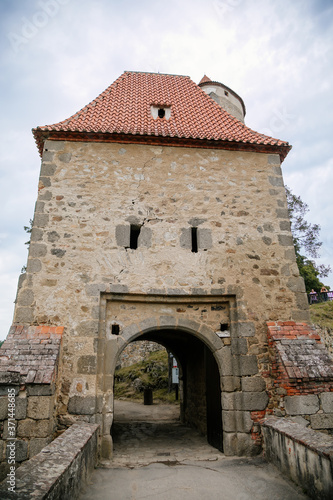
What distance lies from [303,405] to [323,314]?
515 inches

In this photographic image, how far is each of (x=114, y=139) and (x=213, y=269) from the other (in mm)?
3446

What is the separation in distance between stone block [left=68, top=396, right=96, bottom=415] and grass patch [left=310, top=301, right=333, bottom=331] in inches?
519

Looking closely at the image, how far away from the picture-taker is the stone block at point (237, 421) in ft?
18.9

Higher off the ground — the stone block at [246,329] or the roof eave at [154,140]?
the roof eave at [154,140]

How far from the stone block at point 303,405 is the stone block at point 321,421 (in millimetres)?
88

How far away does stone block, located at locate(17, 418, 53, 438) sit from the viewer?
4.75m

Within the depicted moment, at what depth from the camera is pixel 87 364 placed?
18.9ft

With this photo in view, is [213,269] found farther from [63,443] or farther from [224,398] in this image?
[63,443]

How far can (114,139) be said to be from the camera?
726cm

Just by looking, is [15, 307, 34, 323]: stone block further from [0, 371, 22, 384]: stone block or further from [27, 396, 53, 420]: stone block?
[27, 396, 53, 420]: stone block

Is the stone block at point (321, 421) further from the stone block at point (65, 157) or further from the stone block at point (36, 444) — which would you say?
the stone block at point (65, 157)

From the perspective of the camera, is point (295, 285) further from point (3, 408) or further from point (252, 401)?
point (3, 408)

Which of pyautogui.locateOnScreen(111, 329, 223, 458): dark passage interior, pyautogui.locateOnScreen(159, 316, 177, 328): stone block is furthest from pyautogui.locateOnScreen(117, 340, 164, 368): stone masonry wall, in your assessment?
pyautogui.locateOnScreen(159, 316, 177, 328): stone block

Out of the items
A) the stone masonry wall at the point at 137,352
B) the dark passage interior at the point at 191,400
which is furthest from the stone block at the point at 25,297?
the stone masonry wall at the point at 137,352
